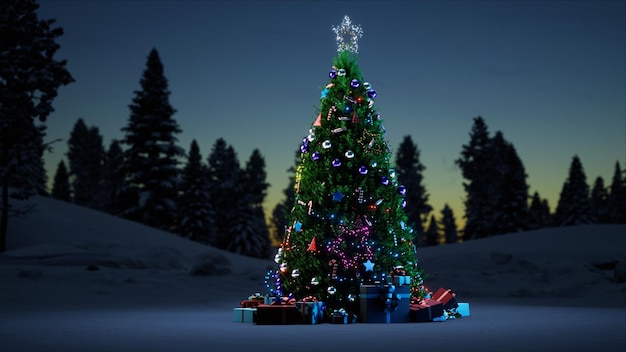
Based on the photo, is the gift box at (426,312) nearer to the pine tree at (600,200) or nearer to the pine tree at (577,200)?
the pine tree at (577,200)

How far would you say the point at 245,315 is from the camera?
45.2 feet

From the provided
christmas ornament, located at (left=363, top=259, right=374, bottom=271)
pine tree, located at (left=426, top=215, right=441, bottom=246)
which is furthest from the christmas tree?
pine tree, located at (left=426, top=215, right=441, bottom=246)

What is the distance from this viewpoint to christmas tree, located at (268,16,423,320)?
46.1 feet

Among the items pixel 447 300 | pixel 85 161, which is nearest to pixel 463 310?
pixel 447 300

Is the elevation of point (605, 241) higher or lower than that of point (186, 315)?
higher

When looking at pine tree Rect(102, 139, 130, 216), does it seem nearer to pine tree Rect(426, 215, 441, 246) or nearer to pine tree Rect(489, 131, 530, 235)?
pine tree Rect(489, 131, 530, 235)

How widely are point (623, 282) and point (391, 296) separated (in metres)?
11.8

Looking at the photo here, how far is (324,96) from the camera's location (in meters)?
15.0

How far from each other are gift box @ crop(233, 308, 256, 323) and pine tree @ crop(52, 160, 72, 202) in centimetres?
6819

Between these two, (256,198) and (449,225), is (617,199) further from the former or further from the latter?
(256,198)

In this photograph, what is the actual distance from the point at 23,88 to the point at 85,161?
55.2 meters

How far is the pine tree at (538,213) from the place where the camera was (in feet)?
205

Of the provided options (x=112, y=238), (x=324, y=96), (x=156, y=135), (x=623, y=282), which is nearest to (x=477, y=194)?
(x=156, y=135)

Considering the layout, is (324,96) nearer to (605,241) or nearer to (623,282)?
(623,282)
